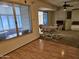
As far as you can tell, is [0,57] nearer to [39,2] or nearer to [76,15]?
[39,2]

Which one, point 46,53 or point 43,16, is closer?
point 46,53

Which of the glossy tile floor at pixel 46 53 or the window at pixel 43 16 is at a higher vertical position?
the window at pixel 43 16

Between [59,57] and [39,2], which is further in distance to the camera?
[39,2]

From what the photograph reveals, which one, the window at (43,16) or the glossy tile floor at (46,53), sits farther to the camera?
the window at (43,16)

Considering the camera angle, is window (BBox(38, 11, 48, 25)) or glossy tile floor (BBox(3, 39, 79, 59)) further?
window (BBox(38, 11, 48, 25))

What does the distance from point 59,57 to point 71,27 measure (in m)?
5.88

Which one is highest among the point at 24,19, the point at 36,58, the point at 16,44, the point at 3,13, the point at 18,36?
the point at 3,13

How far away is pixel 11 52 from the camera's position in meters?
3.30

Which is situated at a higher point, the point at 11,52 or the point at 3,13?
the point at 3,13

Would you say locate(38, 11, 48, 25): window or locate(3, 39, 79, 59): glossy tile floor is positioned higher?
locate(38, 11, 48, 25): window

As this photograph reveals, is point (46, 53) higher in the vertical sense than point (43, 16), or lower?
lower

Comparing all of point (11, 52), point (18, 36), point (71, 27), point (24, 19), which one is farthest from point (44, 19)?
point (11, 52)

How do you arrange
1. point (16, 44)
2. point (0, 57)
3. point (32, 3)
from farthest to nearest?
point (32, 3), point (16, 44), point (0, 57)

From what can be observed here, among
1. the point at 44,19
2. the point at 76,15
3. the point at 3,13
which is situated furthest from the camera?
the point at 44,19
